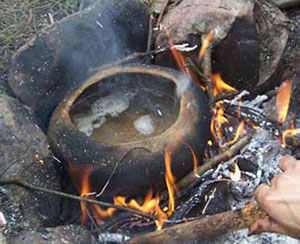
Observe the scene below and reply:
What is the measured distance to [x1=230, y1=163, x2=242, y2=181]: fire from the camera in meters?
3.10

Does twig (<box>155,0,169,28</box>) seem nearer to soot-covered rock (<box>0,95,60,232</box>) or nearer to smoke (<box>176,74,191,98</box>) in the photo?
smoke (<box>176,74,191,98</box>)

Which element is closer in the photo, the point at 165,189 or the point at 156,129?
the point at 165,189

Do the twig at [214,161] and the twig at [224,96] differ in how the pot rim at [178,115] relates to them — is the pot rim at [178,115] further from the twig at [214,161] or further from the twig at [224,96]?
the twig at [224,96]

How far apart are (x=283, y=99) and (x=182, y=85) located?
3.95 ft

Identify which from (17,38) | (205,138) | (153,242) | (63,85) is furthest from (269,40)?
(17,38)

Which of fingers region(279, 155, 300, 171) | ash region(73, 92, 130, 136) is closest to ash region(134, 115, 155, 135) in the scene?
ash region(73, 92, 130, 136)

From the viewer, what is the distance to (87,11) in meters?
3.73

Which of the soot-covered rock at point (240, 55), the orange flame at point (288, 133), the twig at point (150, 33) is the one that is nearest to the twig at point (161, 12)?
the twig at point (150, 33)

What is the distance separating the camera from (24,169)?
275 cm

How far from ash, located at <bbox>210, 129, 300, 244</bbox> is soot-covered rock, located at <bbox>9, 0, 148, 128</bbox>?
1.42 meters

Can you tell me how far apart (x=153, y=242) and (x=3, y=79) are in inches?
81.2

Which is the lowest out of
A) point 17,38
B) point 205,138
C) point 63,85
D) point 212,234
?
point 212,234

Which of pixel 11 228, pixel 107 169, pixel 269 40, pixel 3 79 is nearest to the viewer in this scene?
pixel 11 228

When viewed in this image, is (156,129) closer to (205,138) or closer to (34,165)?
(205,138)
